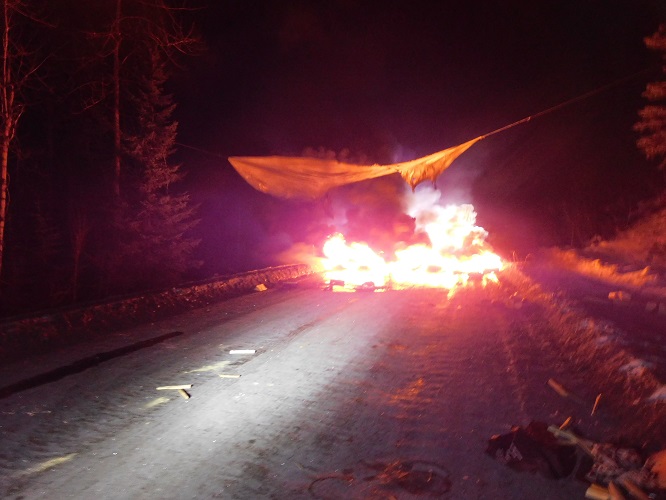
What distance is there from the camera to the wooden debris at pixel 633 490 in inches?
143

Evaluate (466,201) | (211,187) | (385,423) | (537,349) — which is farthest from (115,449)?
(466,201)

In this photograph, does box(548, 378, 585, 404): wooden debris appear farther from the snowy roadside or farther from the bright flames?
the bright flames

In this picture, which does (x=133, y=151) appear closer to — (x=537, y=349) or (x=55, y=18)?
(x=55, y=18)

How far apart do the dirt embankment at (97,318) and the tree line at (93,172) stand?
10.9ft

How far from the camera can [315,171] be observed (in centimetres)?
1420

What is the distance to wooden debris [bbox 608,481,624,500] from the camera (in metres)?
3.64

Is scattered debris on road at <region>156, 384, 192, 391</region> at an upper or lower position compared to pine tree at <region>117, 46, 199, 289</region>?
lower

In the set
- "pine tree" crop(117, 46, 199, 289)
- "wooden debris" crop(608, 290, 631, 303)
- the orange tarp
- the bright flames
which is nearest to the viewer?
"wooden debris" crop(608, 290, 631, 303)

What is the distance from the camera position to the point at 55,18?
12844 millimetres

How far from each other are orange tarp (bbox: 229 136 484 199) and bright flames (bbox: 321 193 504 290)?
15.0 ft

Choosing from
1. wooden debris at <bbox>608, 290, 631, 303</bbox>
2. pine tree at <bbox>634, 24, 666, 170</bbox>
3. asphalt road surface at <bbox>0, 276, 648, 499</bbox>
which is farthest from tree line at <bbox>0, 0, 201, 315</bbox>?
wooden debris at <bbox>608, 290, 631, 303</bbox>

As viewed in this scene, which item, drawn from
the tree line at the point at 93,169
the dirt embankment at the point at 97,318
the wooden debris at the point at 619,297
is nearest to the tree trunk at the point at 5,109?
the tree line at the point at 93,169

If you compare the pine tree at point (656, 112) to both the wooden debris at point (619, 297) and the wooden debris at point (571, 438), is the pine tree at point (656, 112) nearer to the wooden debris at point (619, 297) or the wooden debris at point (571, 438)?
the wooden debris at point (619, 297)

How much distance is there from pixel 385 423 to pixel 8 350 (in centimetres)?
664
